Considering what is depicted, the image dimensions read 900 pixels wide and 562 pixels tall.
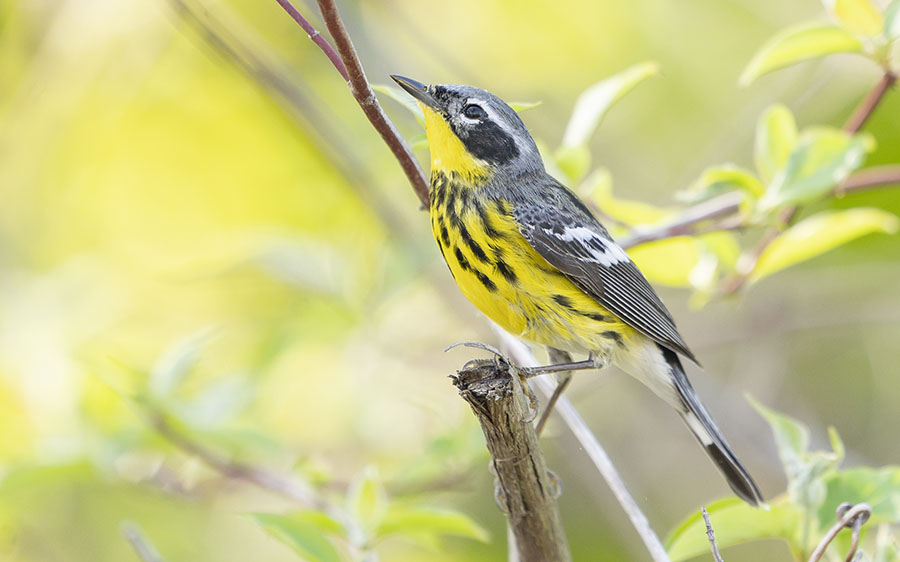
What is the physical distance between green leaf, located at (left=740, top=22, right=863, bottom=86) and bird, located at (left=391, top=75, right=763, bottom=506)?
0.71 meters

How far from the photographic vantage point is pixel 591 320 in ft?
9.76

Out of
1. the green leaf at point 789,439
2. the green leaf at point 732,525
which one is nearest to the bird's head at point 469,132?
the green leaf at point 789,439

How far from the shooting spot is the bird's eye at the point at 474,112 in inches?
122

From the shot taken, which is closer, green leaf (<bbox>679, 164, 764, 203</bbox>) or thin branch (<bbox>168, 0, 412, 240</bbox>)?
green leaf (<bbox>679, 164, 764, 203</bbox>)

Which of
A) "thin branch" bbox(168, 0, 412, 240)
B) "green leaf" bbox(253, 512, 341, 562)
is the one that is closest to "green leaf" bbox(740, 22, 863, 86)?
"thin branch" bbox(168, 0, 412, 240)

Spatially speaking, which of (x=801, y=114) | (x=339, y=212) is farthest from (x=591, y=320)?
(x=801, y=114)

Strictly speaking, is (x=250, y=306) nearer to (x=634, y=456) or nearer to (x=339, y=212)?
(x=339, y=212)

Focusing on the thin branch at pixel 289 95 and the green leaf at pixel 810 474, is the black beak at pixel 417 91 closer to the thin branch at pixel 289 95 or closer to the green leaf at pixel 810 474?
the thin branch at pixel 289 95

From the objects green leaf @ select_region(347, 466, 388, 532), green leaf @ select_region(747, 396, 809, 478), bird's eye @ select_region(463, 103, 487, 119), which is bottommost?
green leaf @ select_region(747, 396, 809, 478)

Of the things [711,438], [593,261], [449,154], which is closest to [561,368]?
[593,261]

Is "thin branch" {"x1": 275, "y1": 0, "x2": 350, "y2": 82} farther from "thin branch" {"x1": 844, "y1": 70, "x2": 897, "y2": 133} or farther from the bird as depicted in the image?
"thin branch" {"x1": 844, "y1": 70, "x2": 897, "y2": 133}

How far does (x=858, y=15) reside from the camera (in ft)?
8.46

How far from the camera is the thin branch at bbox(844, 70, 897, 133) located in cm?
273

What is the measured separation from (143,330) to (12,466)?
1.70m
